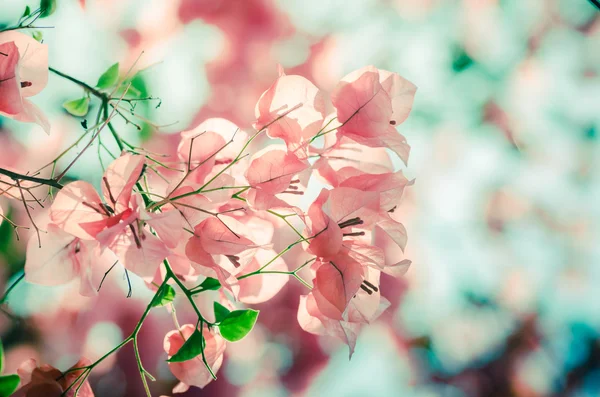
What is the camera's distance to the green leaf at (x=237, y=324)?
271mm

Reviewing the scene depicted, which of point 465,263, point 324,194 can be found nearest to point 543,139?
point 465,263

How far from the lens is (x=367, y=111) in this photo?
25cm

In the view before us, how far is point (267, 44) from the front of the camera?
0.70 metres

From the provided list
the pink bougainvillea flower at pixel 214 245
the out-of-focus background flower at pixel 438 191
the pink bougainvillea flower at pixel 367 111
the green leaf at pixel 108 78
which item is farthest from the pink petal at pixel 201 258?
the out-of-focus background flower at pixel 438 191

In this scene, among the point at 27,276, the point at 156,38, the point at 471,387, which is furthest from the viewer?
the point at 471,387

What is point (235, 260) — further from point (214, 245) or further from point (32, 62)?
point (32, 62)

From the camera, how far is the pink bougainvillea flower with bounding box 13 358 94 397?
229 mm

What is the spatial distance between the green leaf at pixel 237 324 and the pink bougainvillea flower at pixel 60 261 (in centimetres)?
8

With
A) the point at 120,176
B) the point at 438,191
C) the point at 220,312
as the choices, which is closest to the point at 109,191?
the point at 120,176

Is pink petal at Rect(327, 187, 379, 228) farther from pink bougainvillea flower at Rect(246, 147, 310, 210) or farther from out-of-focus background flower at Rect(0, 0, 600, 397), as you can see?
out-of-focus background flower at Rect(0, 0, 600, 397)

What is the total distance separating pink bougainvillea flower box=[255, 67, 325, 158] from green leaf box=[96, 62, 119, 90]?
0.18 metres

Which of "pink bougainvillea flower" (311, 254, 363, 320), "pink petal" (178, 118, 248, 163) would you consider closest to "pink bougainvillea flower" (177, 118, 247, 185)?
"pink petal" (178, 118, 248, 163)

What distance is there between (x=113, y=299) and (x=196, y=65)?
13.3 inches

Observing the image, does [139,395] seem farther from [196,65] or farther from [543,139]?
[543,139]
